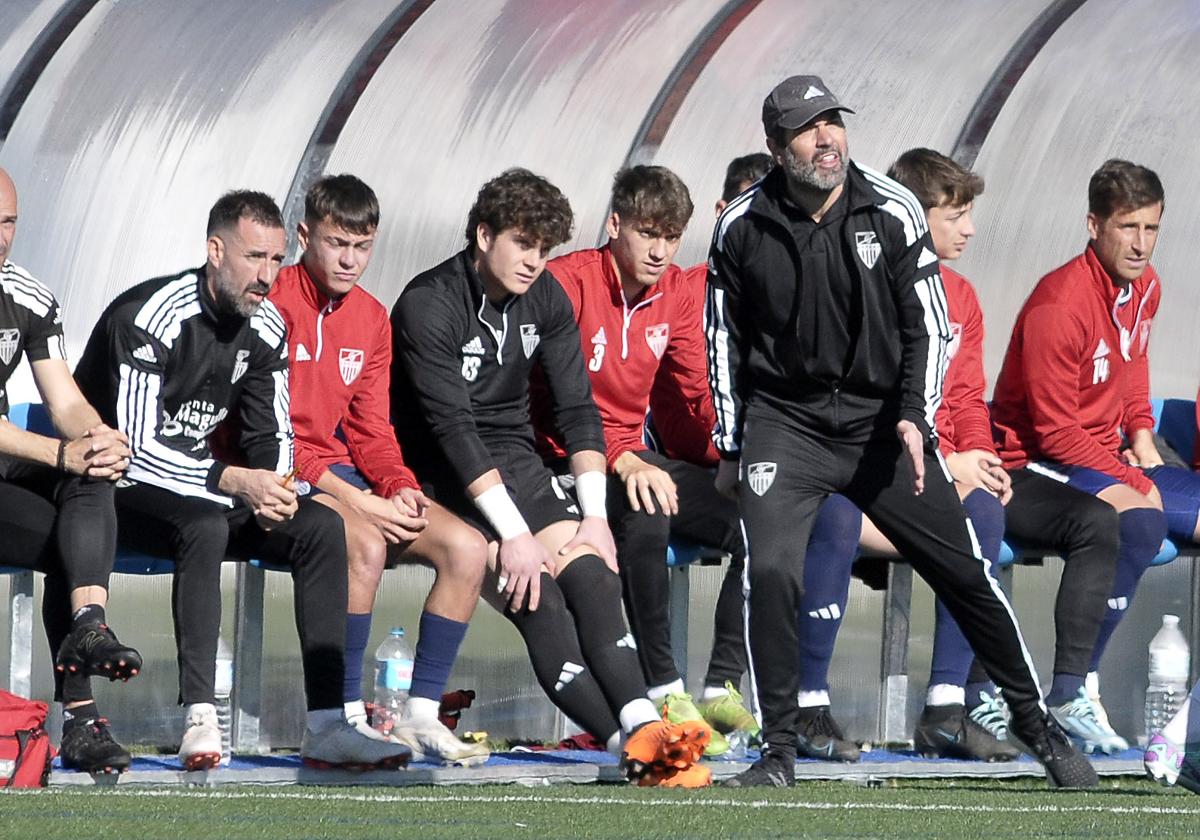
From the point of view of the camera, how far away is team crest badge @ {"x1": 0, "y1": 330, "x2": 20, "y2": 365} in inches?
223

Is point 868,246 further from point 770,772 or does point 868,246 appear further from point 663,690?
point 663,690

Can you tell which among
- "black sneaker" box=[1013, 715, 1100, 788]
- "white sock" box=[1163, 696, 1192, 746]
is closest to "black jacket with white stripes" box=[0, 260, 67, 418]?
"black sneaker" box=[1013, 715, 1100, 788]

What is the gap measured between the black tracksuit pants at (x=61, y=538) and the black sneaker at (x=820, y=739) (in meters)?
2.10

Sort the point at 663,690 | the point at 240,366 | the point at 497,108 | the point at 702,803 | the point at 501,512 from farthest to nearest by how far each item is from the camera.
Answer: the point at 497,108
the point at 663,690
the point at 240,366
the point at 501,512
the point at 702,803

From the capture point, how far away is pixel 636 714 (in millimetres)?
5488

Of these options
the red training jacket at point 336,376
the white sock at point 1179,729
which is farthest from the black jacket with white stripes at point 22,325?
the white sock at point 1179,729

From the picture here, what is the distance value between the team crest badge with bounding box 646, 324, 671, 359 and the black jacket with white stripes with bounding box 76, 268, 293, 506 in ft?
4.18

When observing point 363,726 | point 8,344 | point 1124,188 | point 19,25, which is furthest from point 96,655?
point 1124,188

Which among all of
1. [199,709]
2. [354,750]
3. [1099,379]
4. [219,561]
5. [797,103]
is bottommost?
[354,750]

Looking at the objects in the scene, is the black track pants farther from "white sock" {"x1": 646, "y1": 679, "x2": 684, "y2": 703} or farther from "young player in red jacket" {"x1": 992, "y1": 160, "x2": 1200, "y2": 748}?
"white sock" {"x1": 646, "y1": 679, "x2": 684, "y2": 703}

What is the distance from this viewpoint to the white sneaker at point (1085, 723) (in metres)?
6.71

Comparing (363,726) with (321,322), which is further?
(321,322)

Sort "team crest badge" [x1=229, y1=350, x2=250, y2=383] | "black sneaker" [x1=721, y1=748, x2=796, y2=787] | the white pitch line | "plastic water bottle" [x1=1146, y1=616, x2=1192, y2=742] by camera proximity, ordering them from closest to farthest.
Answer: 1. the white pitch line
2. "black sneaker" [x1=721, y1=748, x2=796, y2=787]
3. "team crest badge" [x1=229, y1=350, x2=250, y2=383]
4. "plastic water bottle" [x1=1146, y1=616, x2=1192, y2=742]

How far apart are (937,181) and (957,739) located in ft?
5.69
